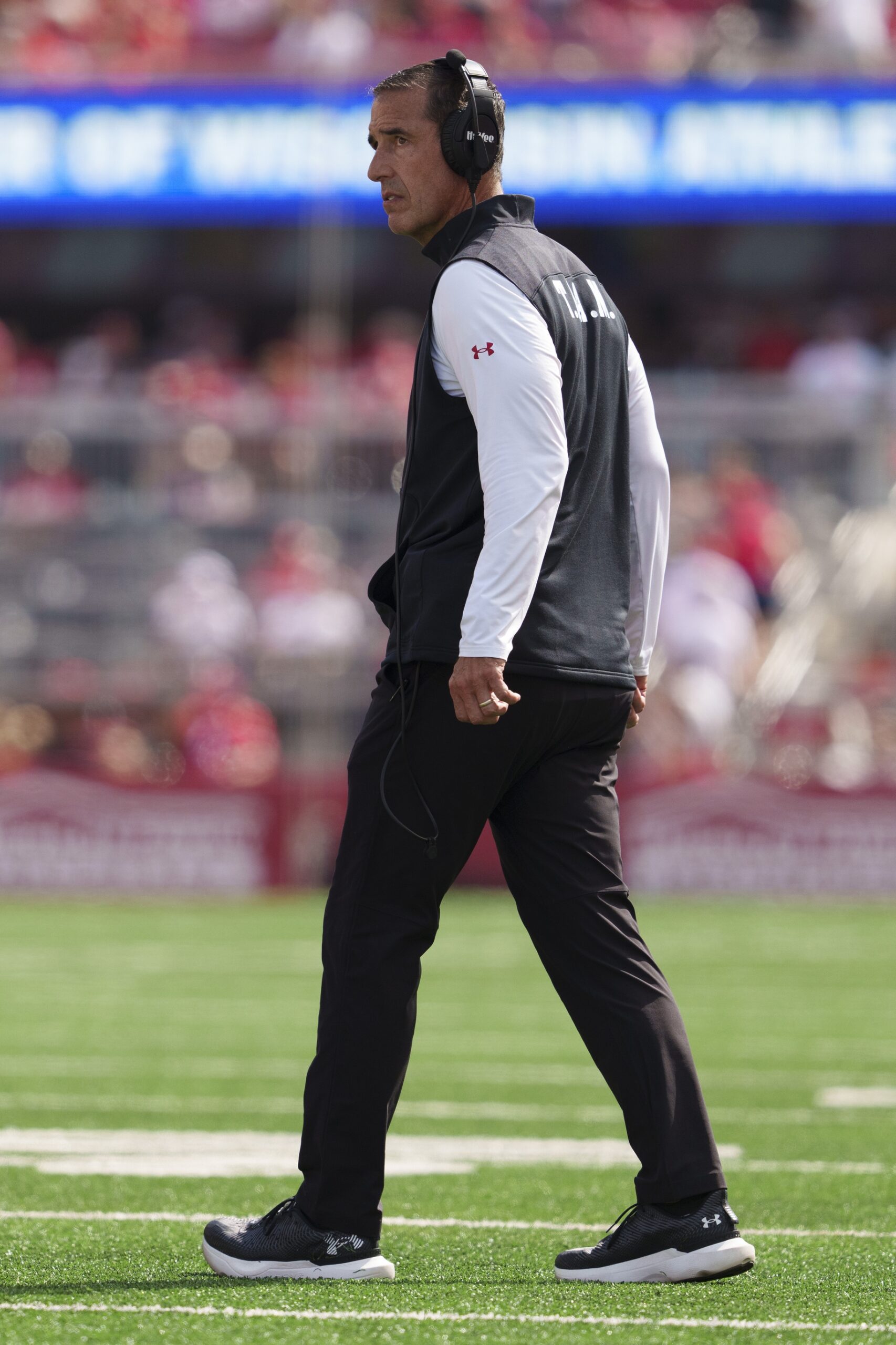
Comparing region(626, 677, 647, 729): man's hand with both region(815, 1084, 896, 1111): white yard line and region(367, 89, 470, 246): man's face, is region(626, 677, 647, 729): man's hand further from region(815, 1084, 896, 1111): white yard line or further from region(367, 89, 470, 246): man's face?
region(815, 1084, 896, 1111): white yard line

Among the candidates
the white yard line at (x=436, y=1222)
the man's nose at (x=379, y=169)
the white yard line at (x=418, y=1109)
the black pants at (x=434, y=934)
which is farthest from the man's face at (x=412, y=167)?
the white yard line at (x=418, y=1109)

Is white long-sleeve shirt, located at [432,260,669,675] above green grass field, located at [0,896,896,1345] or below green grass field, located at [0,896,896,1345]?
above

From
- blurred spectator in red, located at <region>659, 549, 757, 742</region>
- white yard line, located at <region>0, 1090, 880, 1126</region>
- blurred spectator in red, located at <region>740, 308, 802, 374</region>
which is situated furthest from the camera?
blurred spectator in red, located at <region>740, 308, 802, 374</region>

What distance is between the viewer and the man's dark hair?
3750mm

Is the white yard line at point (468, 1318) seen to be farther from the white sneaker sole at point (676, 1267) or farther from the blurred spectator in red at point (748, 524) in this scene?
the blurred spectator in red at point (748, 524)

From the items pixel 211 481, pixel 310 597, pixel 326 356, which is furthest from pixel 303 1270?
pixel 326 356

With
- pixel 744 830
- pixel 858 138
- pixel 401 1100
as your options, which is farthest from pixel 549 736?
pixel 858 138

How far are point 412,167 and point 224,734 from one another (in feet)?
36.3

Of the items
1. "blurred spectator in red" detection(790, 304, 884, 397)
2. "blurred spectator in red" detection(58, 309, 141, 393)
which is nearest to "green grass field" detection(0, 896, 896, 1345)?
"blurred spectator in red" detection(790, 304, 884, 397)

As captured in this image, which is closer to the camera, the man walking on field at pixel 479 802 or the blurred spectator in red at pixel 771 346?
the man walking on field at pixel 479 802

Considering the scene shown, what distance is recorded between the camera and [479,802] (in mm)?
3666

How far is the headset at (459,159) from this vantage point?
3650mm

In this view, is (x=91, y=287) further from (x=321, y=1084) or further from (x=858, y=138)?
(x=321, y=1084)

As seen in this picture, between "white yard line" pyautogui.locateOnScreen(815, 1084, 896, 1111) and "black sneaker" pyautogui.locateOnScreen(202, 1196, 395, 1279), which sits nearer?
"black sneaker" pyautogui.locateOnScreen(202, 1196, 395, 1279)
